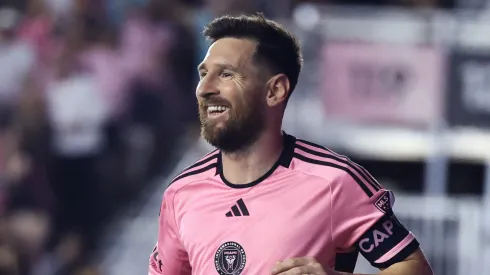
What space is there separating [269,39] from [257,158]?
397 mm

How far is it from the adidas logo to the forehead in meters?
0.45

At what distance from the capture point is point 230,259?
3.72 metres

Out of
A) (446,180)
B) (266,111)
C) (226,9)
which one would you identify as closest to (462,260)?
(446,180)

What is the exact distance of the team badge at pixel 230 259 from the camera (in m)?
3.71

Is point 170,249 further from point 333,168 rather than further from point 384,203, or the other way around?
point 384,203

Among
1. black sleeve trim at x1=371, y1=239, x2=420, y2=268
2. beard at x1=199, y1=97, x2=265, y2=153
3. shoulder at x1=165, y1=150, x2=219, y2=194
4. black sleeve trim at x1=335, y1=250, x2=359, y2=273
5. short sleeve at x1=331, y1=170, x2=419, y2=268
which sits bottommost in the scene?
black sleeve trim at x1=335, y1=250, x2=359, y2=273

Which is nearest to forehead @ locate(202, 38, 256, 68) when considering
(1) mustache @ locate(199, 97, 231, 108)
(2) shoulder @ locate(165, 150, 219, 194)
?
(1) mustache @ locate(199, 97, 231, 108)

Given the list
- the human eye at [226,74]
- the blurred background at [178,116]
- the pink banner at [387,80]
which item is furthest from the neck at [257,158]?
the pink banner at [387,80]

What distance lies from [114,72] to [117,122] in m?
0.45

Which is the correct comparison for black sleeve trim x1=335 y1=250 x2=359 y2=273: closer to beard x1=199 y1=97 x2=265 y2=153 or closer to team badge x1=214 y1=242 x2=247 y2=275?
team badge x1=214 y1=242 x2=247 y2=275

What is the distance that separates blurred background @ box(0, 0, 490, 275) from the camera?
32.5 ft

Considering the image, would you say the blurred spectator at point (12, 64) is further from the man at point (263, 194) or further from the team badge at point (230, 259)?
the team badge at point (230, 259)

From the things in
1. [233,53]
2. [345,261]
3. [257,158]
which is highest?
[233,53]

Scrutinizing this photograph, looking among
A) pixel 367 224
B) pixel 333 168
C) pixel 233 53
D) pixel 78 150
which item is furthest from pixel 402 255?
pixel 78 150
